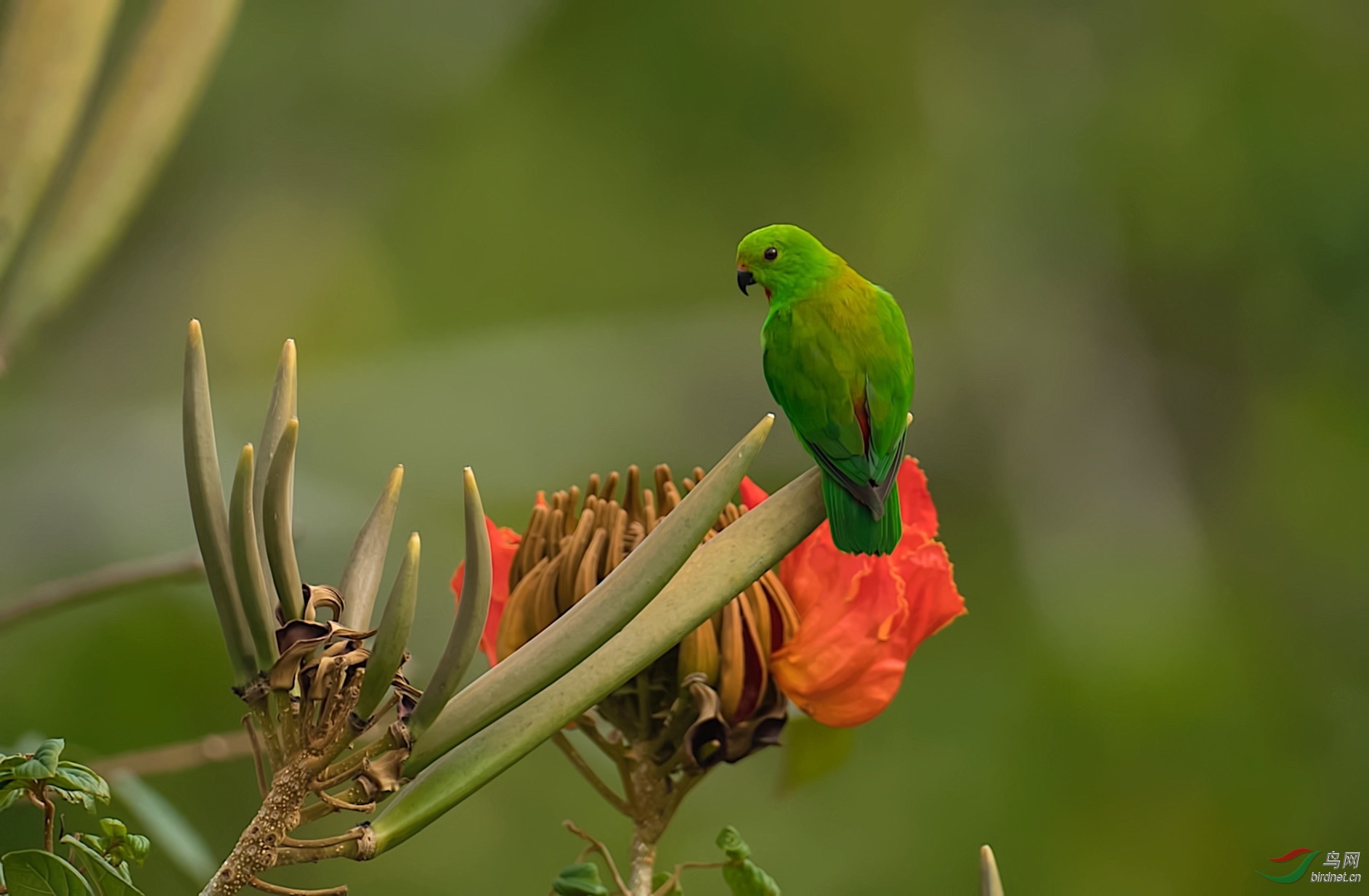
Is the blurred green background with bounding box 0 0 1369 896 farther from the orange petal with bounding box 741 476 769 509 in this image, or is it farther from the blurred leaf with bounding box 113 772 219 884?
the orange petal with bounding box 741 476 769 509

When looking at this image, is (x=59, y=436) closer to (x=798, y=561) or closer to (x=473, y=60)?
(x=473, y=60)

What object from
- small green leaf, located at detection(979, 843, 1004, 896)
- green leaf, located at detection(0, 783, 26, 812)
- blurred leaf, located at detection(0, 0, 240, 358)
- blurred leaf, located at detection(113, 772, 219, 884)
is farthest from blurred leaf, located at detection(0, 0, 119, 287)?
small green leaf, located at detection(979, 843, 1004, 896)

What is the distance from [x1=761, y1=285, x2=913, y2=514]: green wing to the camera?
0.85 ft

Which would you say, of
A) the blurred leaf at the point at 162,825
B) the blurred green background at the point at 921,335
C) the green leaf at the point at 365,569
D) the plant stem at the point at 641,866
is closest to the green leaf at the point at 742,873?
the plant stem at the point at 641,866

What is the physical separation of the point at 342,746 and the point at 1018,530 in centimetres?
107

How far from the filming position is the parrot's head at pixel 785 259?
1.01 ft

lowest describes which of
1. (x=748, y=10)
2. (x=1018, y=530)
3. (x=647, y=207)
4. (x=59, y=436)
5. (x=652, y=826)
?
(x=652, y=826)

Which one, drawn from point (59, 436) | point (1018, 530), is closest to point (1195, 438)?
point (1018, 530)

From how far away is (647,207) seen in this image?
123 centimetres

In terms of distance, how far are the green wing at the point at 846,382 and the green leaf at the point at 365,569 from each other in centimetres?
9

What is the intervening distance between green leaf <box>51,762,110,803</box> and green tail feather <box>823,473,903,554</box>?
16cm

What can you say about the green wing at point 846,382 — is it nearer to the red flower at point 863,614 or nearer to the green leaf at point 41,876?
the red flower at point 863,614

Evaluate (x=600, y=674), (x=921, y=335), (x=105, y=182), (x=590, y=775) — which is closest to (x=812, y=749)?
(x=590, y=775)

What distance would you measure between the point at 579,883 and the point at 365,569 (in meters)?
0.12
